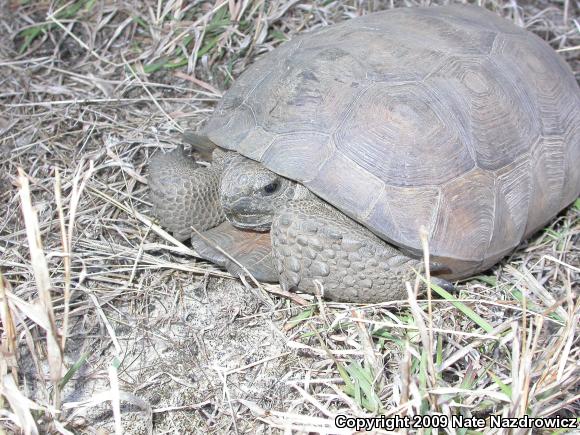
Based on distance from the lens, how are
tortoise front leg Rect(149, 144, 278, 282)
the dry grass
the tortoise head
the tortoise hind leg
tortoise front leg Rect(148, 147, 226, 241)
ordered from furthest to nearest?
tortoise front leg Rect(148, 147, 226, 241) → tortoise front leg Rect(149, 144, 278, 282) → the tortoise head → the tortoise hind leg → the dry grass

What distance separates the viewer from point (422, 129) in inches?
98.7

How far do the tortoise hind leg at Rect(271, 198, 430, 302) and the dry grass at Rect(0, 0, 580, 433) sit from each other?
10 cm

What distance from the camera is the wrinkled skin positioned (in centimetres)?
247

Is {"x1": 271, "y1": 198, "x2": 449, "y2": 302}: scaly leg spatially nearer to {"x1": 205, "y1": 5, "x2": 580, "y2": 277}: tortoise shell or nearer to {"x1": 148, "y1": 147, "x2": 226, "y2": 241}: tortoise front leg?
{"x1": 205, "y1": 5, "x2": 580, "y2": 277}: tortoise shell

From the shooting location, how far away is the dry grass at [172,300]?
2.07 metres

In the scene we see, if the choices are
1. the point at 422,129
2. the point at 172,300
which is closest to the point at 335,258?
the point at 422,129

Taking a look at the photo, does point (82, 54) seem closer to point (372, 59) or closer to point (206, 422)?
point (372, 59)

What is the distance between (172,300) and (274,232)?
553 mm

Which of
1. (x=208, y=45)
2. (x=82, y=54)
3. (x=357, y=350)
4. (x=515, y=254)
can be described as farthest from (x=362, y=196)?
(x=82, y=54)

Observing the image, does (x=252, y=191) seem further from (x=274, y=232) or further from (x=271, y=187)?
(x=274, y=232)

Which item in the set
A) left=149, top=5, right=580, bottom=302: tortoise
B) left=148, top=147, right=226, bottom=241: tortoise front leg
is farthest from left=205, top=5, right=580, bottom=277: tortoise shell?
left=148, top=147, right=226, bottom=241: tortoise front leg

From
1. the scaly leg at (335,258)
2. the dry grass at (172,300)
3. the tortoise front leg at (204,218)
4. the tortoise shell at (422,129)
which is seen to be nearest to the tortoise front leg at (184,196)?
the tortoise front leg at (204,218)

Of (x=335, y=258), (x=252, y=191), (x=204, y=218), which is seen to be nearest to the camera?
(x=335, y=258)

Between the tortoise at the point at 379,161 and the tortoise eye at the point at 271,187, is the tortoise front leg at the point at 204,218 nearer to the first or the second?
the tortoise at the point at 379,161
